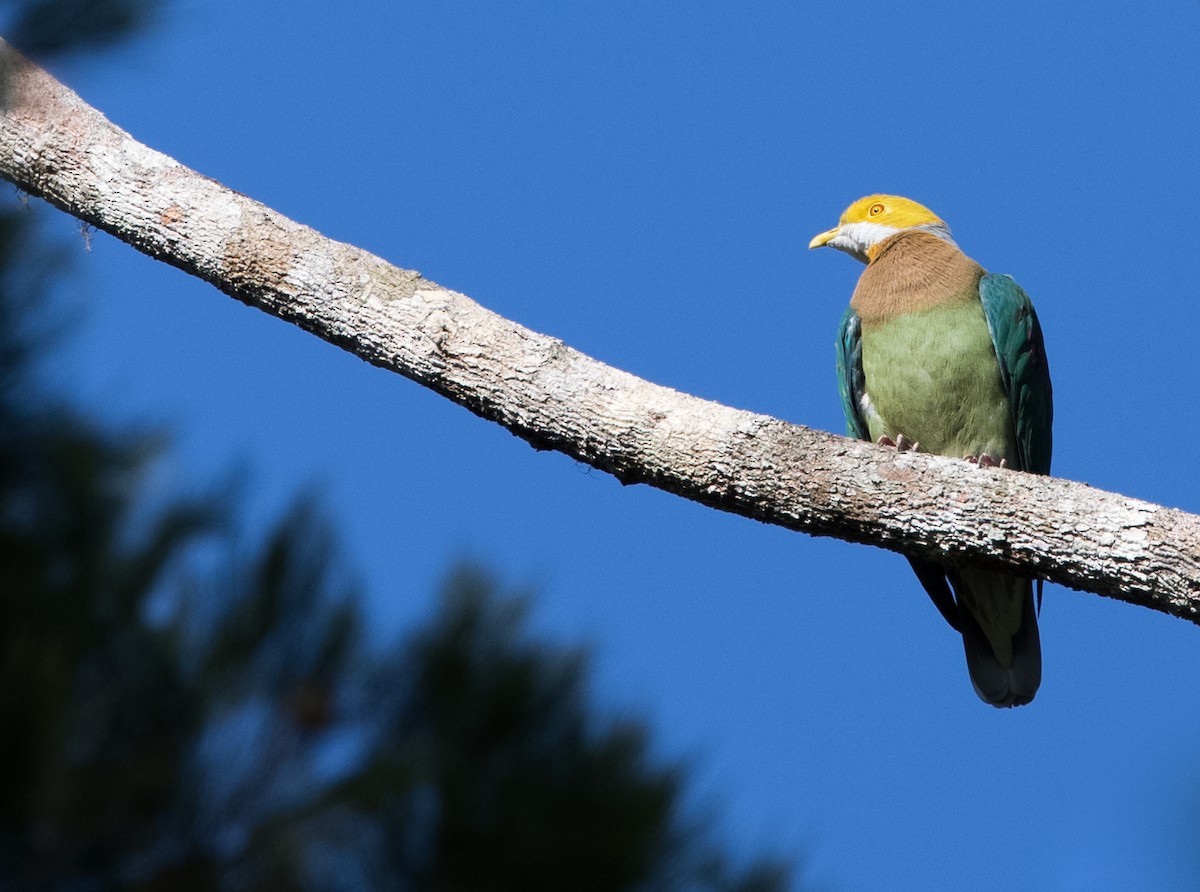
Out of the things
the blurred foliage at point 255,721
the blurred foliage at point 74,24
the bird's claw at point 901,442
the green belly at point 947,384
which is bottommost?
the blurred foliage at point 255,721

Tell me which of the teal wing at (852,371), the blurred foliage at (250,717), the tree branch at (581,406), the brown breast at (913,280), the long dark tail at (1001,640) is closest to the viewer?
the blurred foliage at (250,717)

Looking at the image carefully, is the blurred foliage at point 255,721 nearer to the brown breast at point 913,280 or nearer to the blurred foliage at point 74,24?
the blurred foliage at point 74,24

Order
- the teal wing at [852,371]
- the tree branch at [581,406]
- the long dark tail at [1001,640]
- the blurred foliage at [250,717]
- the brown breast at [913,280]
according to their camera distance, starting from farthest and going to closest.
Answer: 1. the teal wing at [852,371]
2. the brown breast at [913,280]
3. the long dark tail at [1001,640]
4. the tree branch at [581,406]
5. the blurred foliage at [250,717]

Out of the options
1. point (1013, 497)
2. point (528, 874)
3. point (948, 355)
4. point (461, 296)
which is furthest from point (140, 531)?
point (948, 355)

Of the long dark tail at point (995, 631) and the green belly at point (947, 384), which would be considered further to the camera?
the green belly at point (947, 384)

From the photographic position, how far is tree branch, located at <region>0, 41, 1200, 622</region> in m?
3.01

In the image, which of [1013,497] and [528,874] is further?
[1013,497]

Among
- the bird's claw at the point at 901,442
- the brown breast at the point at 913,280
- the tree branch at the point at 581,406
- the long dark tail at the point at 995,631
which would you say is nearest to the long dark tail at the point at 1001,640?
the long dark tail at the point at 995,631

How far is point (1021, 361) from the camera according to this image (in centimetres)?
473

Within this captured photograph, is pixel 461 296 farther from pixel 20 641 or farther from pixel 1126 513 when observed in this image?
pixel 20 641

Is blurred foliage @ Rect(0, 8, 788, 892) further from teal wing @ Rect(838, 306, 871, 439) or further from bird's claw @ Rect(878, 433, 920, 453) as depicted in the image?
teal wing @ Rect(838, 306, 871, 439)

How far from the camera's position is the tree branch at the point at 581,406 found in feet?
9.87

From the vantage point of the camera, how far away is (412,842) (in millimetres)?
1955

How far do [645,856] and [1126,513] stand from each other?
1.46 metres
